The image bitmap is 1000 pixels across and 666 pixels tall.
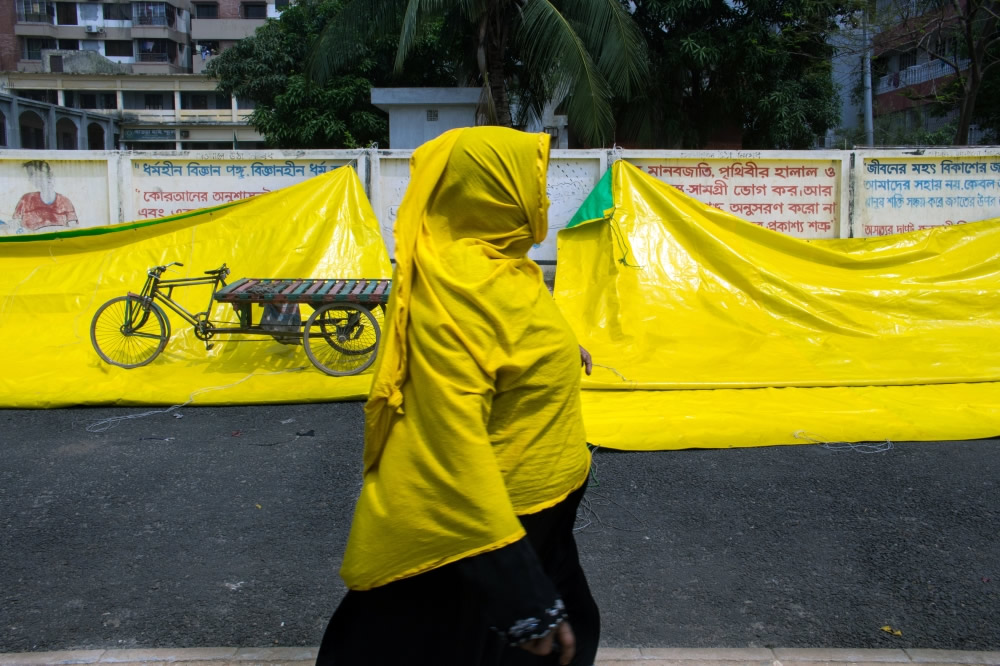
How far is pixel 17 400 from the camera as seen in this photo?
6.43 m

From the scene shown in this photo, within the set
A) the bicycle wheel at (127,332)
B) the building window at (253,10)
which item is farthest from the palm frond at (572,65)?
the building window at (253,10)

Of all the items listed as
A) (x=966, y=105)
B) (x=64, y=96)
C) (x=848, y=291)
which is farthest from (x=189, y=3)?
(x=848, y=291)

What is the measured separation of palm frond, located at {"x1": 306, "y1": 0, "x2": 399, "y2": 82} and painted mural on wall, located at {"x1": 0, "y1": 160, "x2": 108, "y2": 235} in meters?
6.42

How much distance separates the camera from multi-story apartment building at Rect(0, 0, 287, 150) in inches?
2221

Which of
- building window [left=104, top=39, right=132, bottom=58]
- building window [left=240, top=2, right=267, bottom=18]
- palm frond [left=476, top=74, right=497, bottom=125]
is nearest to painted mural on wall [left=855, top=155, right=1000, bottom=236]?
palm frond [left=476, top=74, right=497, bottom=125]

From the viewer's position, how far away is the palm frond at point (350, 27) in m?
14.2

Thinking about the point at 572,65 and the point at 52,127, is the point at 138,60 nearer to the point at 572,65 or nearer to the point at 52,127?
the point at 52,127

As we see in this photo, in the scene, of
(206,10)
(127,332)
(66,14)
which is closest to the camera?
(127,332)

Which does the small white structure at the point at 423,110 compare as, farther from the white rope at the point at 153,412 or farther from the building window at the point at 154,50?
the building window at the point at 154,50

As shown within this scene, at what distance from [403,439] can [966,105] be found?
14.7m

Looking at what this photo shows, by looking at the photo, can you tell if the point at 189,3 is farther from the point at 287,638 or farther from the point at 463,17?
the point at 287,638

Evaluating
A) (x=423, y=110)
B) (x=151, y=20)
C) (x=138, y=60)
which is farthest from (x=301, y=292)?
(x=138, y=60)

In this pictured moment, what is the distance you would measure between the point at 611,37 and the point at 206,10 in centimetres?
5952

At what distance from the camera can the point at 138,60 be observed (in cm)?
6341
